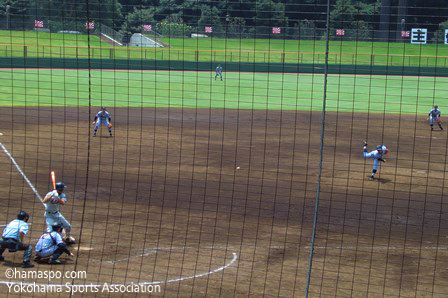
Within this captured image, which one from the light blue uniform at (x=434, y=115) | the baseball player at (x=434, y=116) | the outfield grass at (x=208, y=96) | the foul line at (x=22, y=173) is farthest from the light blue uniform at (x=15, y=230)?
the light blue uniform at (x=434, y=115)

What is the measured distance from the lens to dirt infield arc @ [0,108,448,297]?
1244cm

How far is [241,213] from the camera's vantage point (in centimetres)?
1719

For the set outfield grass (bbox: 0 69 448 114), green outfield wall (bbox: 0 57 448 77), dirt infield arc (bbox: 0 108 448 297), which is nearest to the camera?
dirt infield arc (bbox: 0 108 448 297)

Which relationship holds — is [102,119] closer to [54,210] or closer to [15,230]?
[54,210]

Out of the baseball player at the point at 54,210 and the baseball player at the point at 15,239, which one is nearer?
the baseball player at the point at 15,239

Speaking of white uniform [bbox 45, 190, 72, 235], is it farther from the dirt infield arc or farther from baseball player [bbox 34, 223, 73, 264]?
baseball player [bbox 34, 223, 73, 264]

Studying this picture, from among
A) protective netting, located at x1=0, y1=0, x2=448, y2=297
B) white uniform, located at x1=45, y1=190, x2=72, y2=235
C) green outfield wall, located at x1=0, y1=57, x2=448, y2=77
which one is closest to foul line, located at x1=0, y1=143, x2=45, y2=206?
protective netting, located at x1=0, y1=0, x2=448, y2=297

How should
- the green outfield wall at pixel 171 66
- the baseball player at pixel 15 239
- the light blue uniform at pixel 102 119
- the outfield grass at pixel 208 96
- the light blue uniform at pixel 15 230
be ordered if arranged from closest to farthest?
the baseball player at pixel 15 239, the light blue uniform at pixel 15 230, the light blue uniform at pixel 102 119, the outfield grass at pixel 208 96, the green outfield wall at pixel 171 66

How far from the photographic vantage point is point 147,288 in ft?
37.9

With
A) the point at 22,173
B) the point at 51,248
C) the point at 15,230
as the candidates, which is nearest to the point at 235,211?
the point at 51,248

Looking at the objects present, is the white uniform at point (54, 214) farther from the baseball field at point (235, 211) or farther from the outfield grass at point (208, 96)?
the outfield grass at point (208, 96)

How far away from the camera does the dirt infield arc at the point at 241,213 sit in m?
12.4

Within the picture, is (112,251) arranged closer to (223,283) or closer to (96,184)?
(223,283)

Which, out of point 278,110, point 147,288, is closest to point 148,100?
point 278,110
